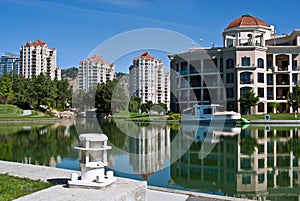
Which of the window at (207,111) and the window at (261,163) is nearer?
the window at (261,163)

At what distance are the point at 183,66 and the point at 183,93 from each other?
3.84m

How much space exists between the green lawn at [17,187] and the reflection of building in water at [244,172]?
3.51 metres

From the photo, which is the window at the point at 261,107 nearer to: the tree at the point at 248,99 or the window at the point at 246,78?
the tree at the point at 248,99

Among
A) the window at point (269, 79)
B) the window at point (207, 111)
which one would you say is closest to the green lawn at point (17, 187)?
the window at point (207, 111)

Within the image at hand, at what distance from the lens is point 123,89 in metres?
37.6

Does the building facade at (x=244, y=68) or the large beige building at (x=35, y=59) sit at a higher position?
the large beige building at (x=35, y=59)

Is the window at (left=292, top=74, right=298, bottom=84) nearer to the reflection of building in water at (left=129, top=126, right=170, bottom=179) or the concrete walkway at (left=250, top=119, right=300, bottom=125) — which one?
the concrete walkway at (left=250, top=119, right=300, bottom=125)

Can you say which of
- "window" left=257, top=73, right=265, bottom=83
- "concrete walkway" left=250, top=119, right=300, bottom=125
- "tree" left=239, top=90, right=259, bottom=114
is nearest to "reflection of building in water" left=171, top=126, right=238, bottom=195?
"concrete walkway" left=250, top=119, right=300, bottom=125

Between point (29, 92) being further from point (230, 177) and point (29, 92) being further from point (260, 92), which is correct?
point (230, 177)

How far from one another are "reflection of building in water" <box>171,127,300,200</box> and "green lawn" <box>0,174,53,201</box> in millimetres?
3512

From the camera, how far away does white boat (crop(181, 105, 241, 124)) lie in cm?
3216

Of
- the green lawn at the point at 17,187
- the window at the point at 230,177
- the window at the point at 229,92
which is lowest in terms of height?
the window at the point at 230,177

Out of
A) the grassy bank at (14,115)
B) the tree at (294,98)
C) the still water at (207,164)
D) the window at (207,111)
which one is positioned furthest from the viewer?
the grassy bank at (14,115)

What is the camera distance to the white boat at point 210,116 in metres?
32.2
